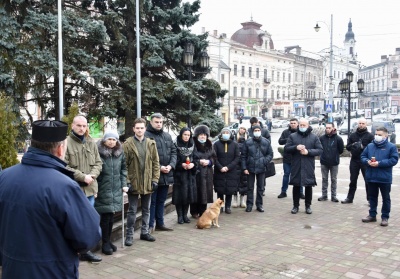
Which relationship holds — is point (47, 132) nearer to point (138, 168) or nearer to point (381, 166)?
point (138, 168)

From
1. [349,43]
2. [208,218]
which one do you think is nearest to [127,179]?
[208,218]

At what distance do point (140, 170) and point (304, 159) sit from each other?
11.8 ft

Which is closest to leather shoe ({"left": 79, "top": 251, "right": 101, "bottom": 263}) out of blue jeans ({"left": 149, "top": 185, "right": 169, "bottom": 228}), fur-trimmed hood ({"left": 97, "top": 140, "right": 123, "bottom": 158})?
fur-trimmed hood ({"left": 97, "top": 140, "right": 123, "bottom": 158})

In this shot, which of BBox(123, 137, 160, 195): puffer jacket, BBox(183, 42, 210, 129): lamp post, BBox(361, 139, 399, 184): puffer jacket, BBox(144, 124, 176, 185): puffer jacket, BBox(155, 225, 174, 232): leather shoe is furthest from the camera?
BBox(183, 42, 210, 129): lamp post

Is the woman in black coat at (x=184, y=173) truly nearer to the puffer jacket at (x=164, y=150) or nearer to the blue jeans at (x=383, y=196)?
the puffer jacket at (x=164, y=150)

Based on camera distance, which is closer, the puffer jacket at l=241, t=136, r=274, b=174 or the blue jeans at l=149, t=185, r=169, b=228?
the blue jeans at l=149, t=185, r=169, b=228

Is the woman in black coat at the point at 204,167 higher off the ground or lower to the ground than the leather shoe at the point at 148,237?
higher

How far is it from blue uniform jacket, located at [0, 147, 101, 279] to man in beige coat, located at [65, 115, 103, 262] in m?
2.69

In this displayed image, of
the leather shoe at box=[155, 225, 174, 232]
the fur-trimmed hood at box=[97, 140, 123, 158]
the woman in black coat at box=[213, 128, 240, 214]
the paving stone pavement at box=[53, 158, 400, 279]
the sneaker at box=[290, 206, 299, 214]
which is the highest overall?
the fur-trimmed hood at box=[97, 140, 123, 158]

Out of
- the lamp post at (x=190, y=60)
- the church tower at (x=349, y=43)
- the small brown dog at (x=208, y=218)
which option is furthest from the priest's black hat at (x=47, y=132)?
the church tower at (x=349, y=43)

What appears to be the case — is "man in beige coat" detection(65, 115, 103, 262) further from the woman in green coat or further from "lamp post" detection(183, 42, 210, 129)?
"lamp post" detection(183, 42, 210, 129)

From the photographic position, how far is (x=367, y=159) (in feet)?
24.3

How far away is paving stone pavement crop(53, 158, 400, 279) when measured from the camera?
5.02 meters

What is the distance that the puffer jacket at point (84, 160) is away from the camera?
5301 millimetres
